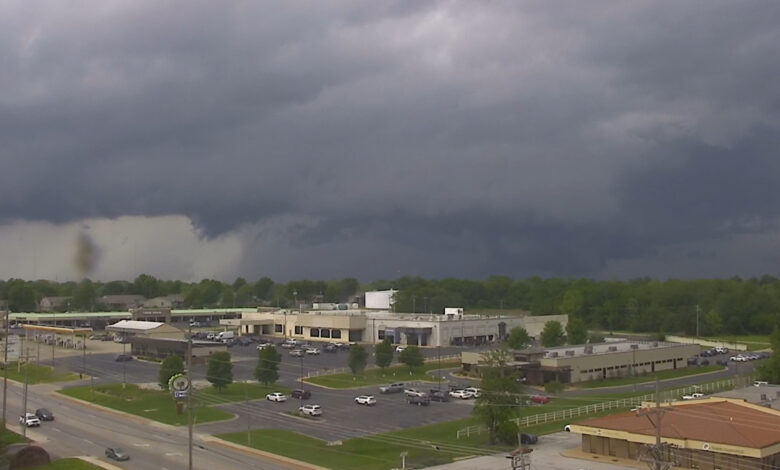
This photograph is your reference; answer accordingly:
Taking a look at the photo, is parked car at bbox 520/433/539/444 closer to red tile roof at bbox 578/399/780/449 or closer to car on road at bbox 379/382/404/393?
red tile roof at bbox 578/399/780/449

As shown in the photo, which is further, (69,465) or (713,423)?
(713,423)

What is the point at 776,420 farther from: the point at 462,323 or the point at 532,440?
the point at 462,323

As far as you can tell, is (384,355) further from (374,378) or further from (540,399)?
(540,399)

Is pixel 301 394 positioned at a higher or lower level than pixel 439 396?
higher

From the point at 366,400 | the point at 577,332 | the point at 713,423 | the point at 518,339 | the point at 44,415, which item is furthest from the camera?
the point at 577,332

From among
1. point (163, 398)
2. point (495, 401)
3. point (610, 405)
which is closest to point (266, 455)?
point (495, 401)

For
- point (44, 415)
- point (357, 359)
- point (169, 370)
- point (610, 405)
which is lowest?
point (44, 415)

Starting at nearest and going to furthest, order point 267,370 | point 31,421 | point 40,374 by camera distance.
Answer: point 31,421, point 267,370, point 40,374
